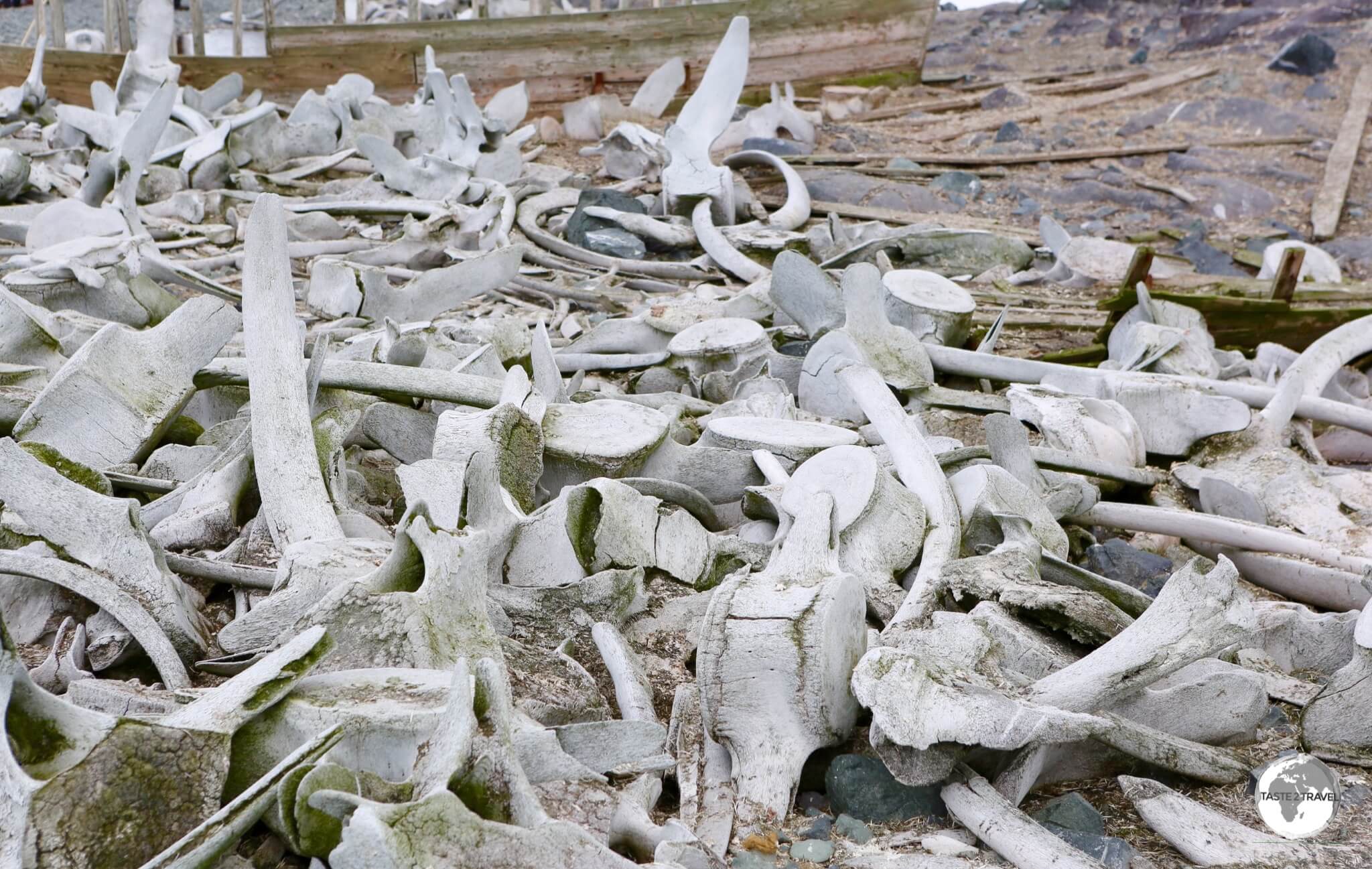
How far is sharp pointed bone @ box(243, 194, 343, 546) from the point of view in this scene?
74.5 inches

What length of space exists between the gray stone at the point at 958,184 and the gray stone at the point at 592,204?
8.15ft

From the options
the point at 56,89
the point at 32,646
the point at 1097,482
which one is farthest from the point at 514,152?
the point at 32,646

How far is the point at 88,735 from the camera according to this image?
47.3 inches

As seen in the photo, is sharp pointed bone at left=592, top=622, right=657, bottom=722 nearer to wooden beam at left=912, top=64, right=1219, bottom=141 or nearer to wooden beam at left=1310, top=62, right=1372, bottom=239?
wooden beam at left=1310, top=62, right=1372, bottom=239

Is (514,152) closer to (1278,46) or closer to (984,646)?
(984,646)

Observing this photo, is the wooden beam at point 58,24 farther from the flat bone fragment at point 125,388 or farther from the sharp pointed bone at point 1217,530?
the sharp pointed bone at point 1217,530

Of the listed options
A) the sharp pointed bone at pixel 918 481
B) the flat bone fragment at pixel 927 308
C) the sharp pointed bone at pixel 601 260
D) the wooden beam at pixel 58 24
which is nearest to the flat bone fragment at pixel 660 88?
the sharp pointed bone at pixel 601 260

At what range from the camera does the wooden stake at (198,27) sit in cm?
708

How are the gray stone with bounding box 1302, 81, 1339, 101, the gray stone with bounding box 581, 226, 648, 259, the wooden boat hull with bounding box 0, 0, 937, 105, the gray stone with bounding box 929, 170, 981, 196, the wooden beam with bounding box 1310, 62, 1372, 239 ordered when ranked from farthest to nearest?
the gray stone with bounding box 1302, 81, 1339, 101
the wooden boat hull with bounding box 0, 0, 937, 105
the gray stone with bounding box 929, 170, 981, 196
the wooden beam with bounding box 1310, 62, 1372, 239
the gray stone with bounding box 581, 226, 648, 259

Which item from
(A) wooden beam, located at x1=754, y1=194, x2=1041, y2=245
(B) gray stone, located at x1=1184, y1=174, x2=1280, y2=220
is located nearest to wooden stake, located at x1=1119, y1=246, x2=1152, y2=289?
(A) wooden beam, located at x1=754, y1=194, x2=1041, y2=245

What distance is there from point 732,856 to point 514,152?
4831mm

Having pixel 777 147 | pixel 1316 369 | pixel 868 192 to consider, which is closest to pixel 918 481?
pixel 1316 369

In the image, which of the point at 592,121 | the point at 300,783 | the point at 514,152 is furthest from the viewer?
the point at 592,121

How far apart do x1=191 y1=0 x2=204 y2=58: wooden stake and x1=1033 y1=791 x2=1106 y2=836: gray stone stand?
7175 mm
